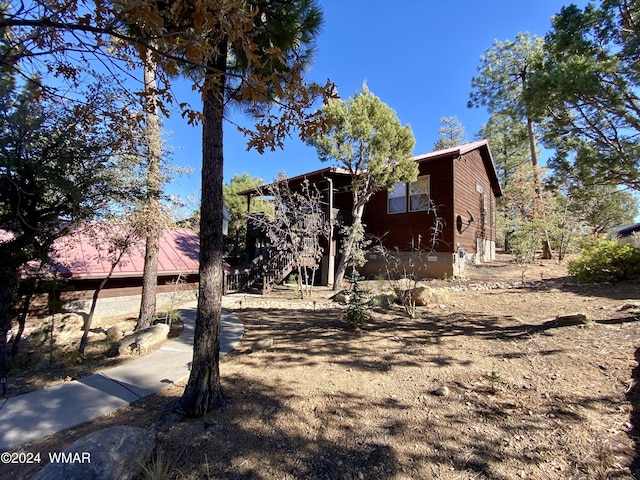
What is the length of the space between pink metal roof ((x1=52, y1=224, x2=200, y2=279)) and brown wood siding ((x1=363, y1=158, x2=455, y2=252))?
8030 mm

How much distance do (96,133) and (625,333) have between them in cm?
843

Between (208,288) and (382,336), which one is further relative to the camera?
(382,336)

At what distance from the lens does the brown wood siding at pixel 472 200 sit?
1304 centimetres

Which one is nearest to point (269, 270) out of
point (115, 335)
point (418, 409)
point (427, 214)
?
point (115, 335)

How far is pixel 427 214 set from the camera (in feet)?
42.1

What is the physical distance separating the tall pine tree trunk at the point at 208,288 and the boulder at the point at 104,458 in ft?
2.03

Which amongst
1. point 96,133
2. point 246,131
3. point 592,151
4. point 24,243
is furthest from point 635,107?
point 24,243

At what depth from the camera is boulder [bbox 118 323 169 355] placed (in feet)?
16.5

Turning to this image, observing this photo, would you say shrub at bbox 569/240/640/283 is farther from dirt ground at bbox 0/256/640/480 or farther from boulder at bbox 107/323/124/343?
boulder at bbox 107/323/124/343

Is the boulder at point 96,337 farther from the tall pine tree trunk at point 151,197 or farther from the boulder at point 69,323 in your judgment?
the tall pine tree trunk at point 151,197

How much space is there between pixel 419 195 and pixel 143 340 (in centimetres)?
1165

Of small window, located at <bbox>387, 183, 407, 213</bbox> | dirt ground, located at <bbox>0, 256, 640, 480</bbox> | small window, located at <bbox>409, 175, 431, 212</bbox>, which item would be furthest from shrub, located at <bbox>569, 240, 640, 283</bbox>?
small window, located at <bbox>387, 183, 407, 213</bbox>

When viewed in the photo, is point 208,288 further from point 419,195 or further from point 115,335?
point 419,195

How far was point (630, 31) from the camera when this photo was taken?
464 cm
